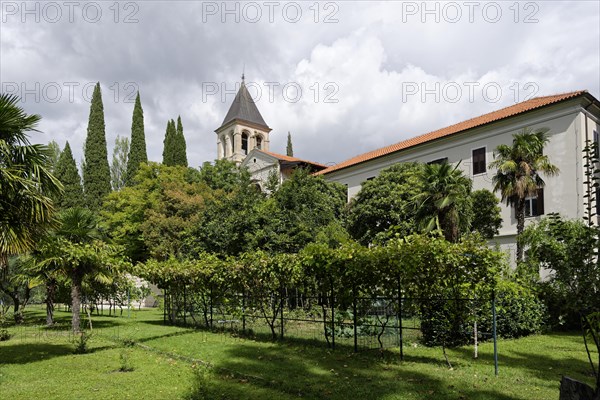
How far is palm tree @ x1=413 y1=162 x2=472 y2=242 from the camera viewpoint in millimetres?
20922

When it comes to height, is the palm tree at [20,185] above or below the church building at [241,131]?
below

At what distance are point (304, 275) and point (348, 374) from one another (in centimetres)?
385

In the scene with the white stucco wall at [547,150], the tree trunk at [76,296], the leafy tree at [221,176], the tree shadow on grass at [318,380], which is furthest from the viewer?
the leafy tree at [221,176]

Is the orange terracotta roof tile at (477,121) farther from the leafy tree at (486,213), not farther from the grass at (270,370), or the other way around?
the grass at (270,370)

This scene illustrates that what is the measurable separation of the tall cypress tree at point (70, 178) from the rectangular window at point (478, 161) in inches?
1567

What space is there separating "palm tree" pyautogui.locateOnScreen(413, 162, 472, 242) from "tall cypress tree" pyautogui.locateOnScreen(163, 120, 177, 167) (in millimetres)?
37509

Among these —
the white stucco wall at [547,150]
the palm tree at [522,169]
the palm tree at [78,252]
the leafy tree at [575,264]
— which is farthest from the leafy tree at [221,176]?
the leafy tree at [575,264]

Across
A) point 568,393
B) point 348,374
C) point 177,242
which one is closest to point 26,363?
point 348,374

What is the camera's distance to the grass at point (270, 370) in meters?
7.38

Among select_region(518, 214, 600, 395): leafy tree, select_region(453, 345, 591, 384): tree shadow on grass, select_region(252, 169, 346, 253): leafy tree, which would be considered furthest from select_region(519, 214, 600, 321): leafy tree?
select_region(252, 169, 346, 253): leafy tree

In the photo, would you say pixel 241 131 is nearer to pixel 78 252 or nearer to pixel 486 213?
pixel 486 213

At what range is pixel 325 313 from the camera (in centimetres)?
1224

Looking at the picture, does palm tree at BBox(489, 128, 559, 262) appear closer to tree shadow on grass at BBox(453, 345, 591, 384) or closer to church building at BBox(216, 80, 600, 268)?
church building at BBox(216, 80, 600, 268)

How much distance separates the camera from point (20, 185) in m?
9.23
